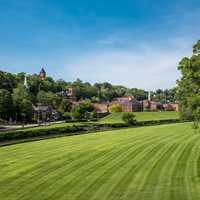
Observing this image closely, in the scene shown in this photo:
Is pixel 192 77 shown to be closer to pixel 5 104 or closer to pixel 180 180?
pixel 180 180

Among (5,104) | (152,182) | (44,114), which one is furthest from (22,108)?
(152,182)

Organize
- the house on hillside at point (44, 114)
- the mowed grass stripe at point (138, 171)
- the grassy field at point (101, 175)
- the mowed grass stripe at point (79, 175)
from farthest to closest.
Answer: the house on hillside at point (44, 114) < the mowed grass stripe at point (79, 175) < the mowed grass stripe at point (138, 171) < the grassy field at point (101, 175)

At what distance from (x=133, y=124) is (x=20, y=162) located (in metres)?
65.9

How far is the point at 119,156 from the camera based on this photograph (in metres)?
30.0

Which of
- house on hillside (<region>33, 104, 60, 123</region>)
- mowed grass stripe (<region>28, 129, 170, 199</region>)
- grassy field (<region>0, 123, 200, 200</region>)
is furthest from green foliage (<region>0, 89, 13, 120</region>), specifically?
mowed grass stripe (<region>28, 129, 170, 199</region>)

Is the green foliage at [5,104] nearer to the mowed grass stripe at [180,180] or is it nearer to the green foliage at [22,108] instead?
the green foliage at [22,108]

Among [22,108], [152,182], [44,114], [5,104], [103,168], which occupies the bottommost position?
[152,182]

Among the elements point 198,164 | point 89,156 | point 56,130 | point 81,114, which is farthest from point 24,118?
point 198,164

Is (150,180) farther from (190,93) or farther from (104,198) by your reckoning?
A: (190,93)

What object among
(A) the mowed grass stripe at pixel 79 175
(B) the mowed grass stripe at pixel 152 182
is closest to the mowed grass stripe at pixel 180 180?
(B) the mowed grass stripe at pixel 152 182

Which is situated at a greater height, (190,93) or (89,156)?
(190,93)

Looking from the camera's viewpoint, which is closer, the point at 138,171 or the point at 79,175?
the point at 79,175

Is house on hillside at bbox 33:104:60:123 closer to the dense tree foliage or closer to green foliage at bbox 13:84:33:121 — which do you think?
green foliage at bbox 13:84:33:121

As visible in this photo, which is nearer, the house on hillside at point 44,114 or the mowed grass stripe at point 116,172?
the mowed grass stripe at point 116,172
